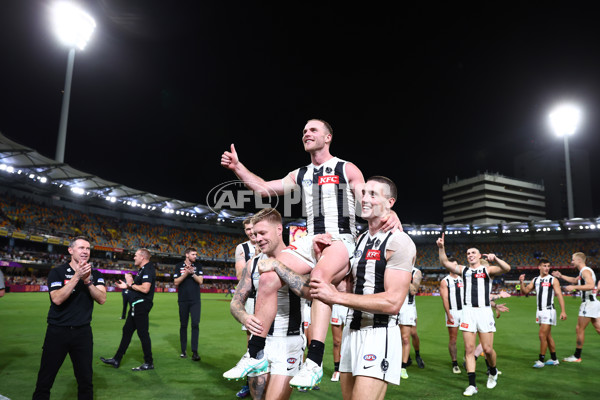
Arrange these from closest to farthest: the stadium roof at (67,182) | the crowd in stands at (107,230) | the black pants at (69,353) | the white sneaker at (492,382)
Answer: the black pants at (69,353) → the white sneaker at (492,382) → the stadium roof at (67,182) → the crowd in stands at (107,230)

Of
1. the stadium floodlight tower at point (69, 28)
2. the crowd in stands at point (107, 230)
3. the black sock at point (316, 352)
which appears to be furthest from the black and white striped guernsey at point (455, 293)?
the crowd in stands at point (107, 230)

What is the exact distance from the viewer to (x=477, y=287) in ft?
29.7

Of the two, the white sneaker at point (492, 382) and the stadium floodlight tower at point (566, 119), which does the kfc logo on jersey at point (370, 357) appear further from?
the stadium floodlight tower at point (566, 119)

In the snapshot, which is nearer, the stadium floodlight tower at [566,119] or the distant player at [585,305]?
the distant player at [585,305]

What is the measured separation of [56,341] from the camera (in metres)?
5.73

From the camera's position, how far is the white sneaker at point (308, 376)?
3.31 metres

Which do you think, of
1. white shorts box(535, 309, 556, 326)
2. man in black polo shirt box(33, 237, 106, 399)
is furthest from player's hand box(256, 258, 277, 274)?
white shorts box(535, 309, 556, 326)

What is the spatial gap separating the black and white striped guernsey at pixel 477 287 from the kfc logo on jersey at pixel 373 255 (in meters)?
6.14

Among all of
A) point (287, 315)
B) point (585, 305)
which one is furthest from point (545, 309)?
point (287, 315)

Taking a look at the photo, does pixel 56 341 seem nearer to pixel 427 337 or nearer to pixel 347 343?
pixel 347 343

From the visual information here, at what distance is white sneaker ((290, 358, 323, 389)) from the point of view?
3308 millimetres

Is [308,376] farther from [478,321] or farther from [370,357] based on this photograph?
[478,321]

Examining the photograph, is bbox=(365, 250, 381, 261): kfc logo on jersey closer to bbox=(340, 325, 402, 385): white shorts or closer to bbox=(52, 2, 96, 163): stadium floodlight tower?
bbox=(340, 325, 402, 385): white shorts

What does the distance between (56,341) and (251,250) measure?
3.52 metres
